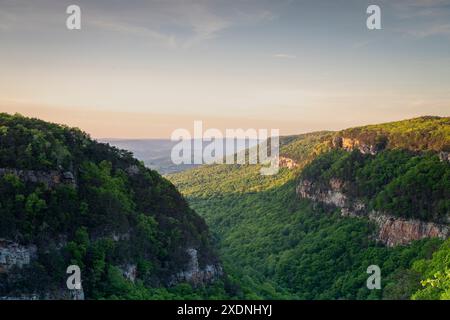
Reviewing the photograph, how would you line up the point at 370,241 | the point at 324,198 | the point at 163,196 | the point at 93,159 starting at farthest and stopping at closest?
1. the point at 324,198
2. the point at 370,241
3. the point at 163,196
4. the point at 93,159

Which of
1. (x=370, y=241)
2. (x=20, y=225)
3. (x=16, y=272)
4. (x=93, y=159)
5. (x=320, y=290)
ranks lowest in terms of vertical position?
(x=320, y=290)

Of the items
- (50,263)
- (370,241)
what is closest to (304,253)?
(370,241)

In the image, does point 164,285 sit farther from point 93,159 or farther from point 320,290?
point 320,290

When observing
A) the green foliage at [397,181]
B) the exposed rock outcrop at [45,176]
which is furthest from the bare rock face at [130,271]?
the green foliage at [397,181]

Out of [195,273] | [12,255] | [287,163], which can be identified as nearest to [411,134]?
[195,273]

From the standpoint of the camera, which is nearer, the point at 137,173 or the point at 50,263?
the point at 50,263

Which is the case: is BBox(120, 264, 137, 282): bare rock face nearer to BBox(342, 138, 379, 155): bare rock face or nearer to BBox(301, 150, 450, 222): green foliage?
BBox(301, 150, 450, 222): green foliage
